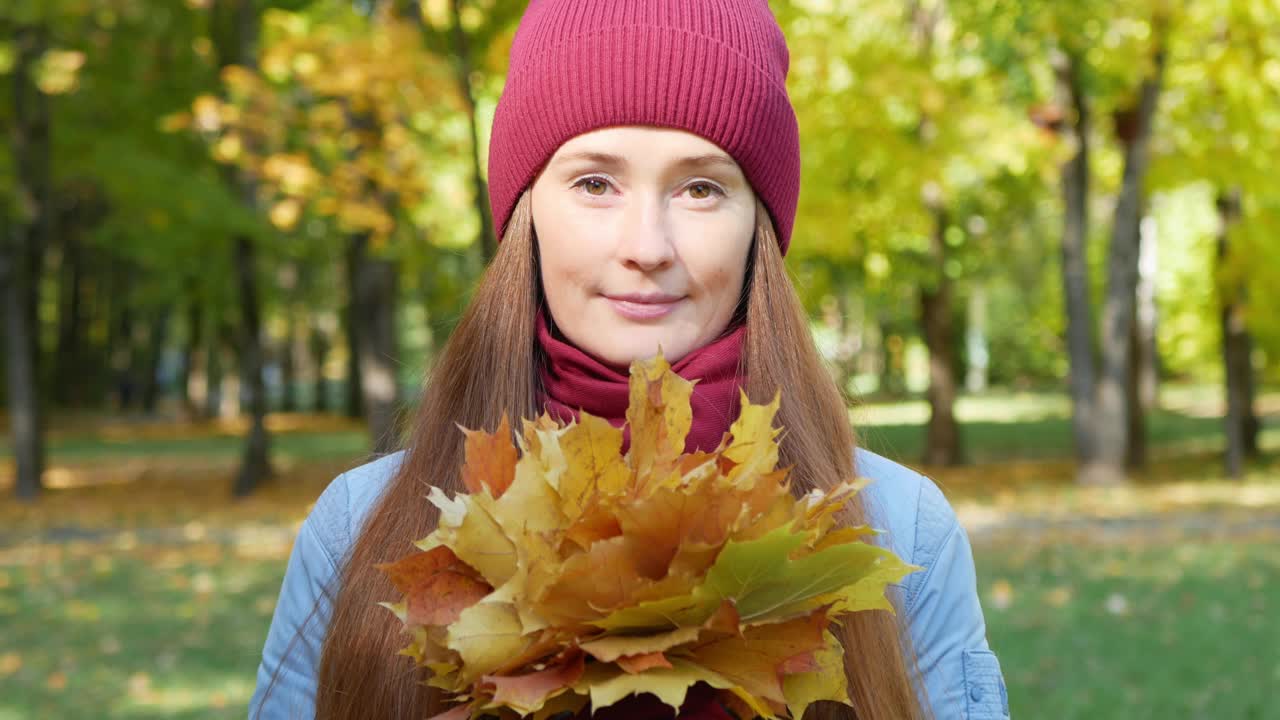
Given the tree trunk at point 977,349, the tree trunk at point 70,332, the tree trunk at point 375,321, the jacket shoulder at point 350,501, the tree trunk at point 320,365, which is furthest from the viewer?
the tree trunk at point 977,349

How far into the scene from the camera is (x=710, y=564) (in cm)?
141

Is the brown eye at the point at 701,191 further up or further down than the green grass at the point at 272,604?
further up

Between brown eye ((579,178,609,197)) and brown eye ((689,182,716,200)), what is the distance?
0.42ft

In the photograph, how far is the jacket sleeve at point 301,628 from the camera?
6.66ft

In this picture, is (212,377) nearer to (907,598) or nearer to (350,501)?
(350,501)

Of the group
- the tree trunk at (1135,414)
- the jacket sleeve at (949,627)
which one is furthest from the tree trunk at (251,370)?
the jacket sleeve at (949,627)

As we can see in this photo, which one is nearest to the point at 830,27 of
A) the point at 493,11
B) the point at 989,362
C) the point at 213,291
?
the point at 493,11

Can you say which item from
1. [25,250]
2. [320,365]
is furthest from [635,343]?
[320,365]

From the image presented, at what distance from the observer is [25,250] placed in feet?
57.2

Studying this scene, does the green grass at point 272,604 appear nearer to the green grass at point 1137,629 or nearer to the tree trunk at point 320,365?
the green grass at point 1137,629

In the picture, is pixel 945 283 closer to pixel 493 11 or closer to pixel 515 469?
pixel 493 11

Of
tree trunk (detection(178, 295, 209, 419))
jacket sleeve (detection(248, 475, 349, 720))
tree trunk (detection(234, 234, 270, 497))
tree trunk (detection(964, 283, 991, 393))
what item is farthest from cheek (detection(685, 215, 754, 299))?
tree trunk (detection(964, 283, 991, 393))

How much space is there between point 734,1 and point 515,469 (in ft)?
3.04

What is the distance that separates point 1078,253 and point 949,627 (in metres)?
15.8
